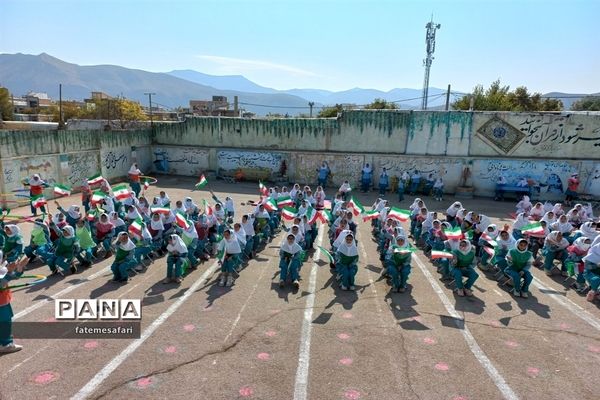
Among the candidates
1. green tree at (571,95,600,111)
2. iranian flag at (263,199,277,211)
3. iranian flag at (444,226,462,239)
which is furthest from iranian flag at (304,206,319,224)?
green tree at (571,95,600,111)

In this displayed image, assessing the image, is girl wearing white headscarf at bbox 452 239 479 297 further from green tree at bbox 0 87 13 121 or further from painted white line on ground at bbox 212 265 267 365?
green tree at bbox 0 87 13 121

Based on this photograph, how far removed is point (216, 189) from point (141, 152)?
6898mm

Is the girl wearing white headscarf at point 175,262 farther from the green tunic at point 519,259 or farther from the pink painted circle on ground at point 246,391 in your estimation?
the green tunic at point 519,259

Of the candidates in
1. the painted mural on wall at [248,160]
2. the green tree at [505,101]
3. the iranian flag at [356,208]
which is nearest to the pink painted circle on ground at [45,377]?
the iranian flag at [356,208]

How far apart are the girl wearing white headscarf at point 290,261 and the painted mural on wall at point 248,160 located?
16.4 meters

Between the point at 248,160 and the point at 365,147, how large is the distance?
747 cm

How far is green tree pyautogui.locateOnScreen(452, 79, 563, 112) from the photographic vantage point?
147 feet

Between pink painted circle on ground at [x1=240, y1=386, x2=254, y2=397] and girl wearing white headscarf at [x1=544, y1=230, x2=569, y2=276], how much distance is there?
930 centimetres

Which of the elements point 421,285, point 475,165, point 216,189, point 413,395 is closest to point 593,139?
point 475,165

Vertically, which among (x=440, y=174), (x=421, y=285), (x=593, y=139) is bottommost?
(x=421, y=285)

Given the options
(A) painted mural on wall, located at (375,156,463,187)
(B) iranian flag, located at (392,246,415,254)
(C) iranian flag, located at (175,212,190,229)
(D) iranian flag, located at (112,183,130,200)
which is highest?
(A) painted mural on wall, located at (375,156,463,187)

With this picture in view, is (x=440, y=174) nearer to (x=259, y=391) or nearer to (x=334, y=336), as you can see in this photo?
(x=334, y=336)

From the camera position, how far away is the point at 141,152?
26.4 m

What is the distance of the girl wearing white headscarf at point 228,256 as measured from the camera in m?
9.77
